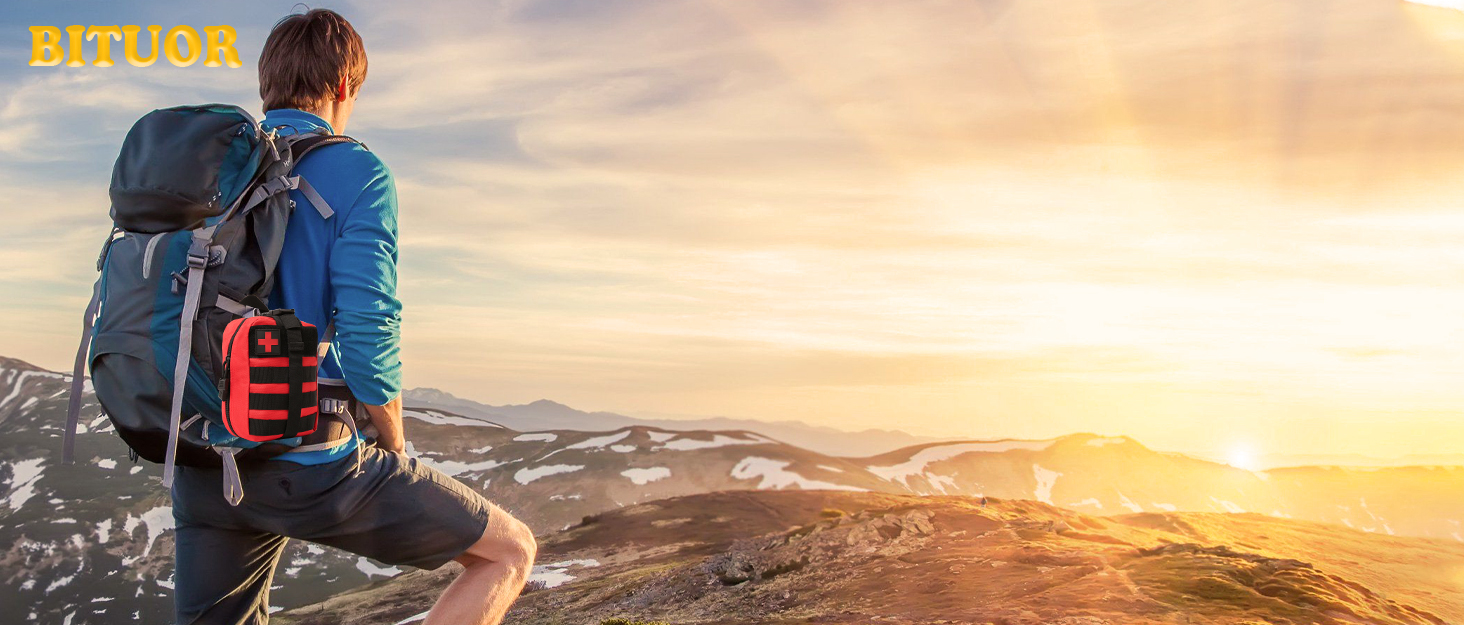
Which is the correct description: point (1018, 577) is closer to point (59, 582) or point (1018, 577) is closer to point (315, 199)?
point (315, 199)

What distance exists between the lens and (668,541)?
34.8 meters

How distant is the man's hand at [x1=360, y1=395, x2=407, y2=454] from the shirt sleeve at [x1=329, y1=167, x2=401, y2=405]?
9 centimetres

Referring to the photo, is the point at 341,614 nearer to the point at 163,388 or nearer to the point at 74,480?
the point at 163,388

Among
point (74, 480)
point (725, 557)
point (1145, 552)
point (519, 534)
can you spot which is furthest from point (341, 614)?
point (74, 480)

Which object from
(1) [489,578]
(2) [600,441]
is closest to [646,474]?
(2) [600,441]

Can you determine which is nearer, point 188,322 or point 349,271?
point 188,322

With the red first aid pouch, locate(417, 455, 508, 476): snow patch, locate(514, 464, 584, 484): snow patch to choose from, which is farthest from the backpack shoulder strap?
locate(417, 455, 508, 476): snow patch

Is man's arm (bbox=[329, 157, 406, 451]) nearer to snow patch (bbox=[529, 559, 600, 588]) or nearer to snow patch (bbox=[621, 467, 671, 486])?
snow patch (bbox=[529, 559, 600, 588])

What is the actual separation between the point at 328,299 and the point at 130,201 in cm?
91

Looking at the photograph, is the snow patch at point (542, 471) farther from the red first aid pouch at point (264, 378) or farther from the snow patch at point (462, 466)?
the red first aid pouch at point (264, 378)

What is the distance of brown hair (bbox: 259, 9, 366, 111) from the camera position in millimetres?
4797

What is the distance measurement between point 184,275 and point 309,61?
1.26m

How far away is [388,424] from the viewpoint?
4.60 m

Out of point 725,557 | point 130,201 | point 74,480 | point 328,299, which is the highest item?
point 130,201
